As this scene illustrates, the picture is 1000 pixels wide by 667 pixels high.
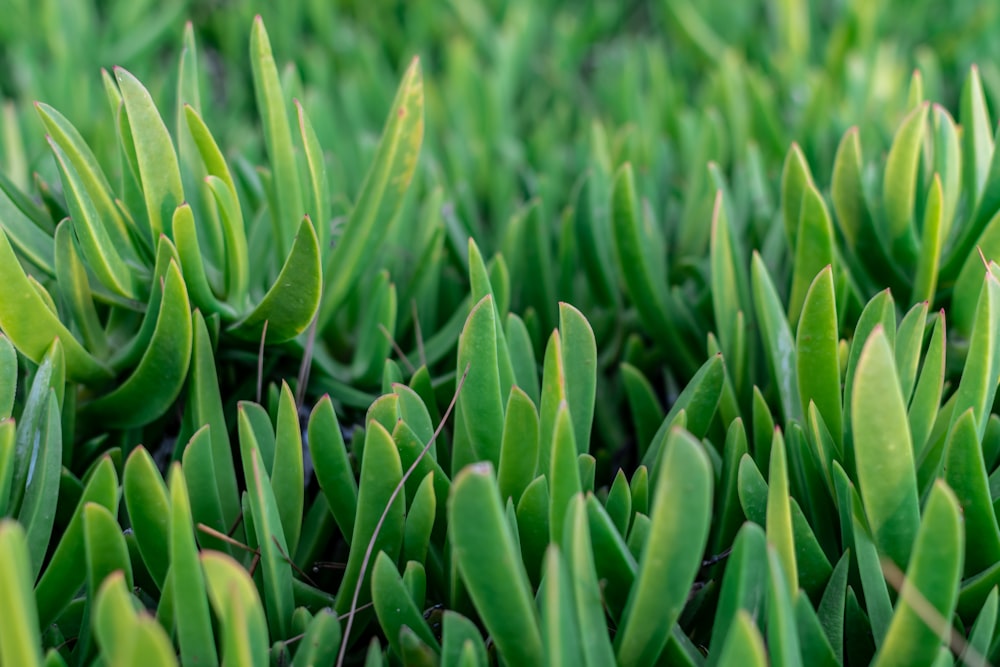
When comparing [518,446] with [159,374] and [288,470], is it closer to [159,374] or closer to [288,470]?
[288,470]

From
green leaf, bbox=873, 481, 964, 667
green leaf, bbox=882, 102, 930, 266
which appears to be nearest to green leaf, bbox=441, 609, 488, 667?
green leaf, bbox=873, 481, 964, 667

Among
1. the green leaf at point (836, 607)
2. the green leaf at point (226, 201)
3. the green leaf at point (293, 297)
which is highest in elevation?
the green leaf at point (226, 201)

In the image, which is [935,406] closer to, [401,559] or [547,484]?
[547,484]

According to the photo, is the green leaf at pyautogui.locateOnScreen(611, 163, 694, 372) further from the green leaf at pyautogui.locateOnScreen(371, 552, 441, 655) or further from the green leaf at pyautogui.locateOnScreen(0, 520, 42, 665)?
the green leaf at pyautogui.locateOnScreen(0, 520, 42, 665)

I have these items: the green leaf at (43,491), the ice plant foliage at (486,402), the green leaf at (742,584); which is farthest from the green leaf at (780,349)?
the green leaf at (43,491)

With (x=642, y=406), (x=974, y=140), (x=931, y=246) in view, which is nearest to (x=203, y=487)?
(x=642, y=406)

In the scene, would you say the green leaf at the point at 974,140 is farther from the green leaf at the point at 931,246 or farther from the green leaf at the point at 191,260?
the green leaf at the point at 191,260
